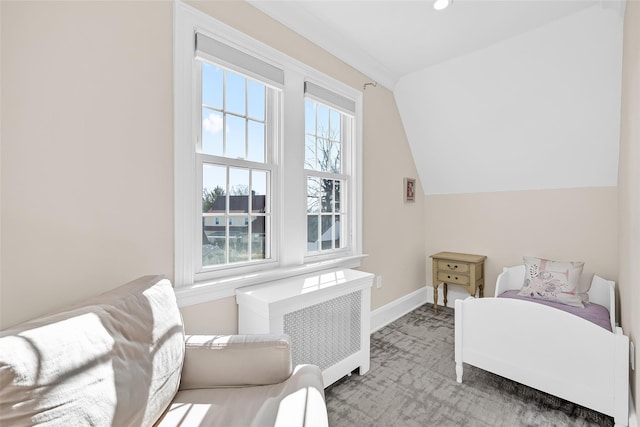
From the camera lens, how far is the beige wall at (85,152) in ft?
3.92

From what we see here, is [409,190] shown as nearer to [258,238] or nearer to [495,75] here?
[495,75]

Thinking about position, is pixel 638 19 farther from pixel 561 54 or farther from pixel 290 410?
pixel 290 410

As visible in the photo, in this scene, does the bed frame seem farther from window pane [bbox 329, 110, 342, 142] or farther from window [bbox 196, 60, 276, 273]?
window pane [bbox 329, 110, 342, 142]

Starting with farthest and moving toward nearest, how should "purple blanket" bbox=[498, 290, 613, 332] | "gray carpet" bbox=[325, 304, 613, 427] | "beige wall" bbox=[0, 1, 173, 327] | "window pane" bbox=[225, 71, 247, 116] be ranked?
"purple blanket" bbox=[498, 290, 613, 332]
"window pane" bbox=[225, 71, 247, 116]
"gray carpet" bbox=[325, 304, 613, 427]
"beige wall" bbox=[0, 1, 173, 327]

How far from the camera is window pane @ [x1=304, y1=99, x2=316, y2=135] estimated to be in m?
2.53

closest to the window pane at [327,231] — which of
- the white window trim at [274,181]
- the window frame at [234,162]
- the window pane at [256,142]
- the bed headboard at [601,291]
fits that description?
the white window trim at [274,181]

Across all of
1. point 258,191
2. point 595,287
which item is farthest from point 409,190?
point 258,191

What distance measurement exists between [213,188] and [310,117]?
1126 mm

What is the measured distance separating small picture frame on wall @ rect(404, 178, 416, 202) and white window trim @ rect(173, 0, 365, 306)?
3.18 feet

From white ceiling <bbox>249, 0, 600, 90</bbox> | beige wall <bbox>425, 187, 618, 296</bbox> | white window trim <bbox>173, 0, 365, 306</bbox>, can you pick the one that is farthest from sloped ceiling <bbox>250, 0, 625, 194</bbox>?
white window trim <bbox>173, 0, 365, 306</bbox>

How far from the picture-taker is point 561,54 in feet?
7.93

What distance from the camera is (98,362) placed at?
36.3 inches

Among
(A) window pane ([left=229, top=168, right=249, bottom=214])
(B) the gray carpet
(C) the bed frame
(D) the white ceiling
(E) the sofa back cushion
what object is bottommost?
(B) the gray carpet

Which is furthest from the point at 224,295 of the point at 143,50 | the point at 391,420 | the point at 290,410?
the point at 143,50
